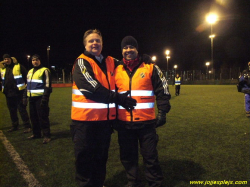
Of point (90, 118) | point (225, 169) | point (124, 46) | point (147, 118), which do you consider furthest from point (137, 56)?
point (225, 169)

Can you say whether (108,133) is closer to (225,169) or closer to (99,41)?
(99,41)

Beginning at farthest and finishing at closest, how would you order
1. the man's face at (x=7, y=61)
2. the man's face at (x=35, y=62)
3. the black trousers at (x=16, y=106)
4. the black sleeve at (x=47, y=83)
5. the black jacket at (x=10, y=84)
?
the black trousers at (x=16, y=106)
the black jacket at (x=10, y=84)
the man's face at (x=7, y=61)
the man's face at (x=35, y=62)
the black sleeve at (x=47, y=83)

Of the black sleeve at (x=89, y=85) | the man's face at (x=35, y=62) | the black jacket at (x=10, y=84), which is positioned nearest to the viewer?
the black sleeve at (x=89, y=85)

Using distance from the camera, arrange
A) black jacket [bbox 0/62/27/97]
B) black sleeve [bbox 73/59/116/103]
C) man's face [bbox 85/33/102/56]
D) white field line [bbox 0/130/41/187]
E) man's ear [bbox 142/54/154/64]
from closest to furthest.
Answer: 1. black sleeve [bbox 73/59/116/103]
2. man's face [bbox 85/33/102/56]
3. man's ear [bbox 142/54/154/64]
4. white field line [bbox 0/130/41/187]
5. black jacket [bbox 0/62/27/97]

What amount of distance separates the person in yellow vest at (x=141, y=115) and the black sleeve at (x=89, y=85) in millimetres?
453

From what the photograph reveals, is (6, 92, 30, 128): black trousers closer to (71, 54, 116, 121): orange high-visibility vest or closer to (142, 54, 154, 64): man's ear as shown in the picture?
(71, 54, 116, 121): orange high-visibility vest

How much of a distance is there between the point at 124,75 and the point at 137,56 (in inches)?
14.1

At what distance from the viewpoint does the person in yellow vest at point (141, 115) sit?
2.74 meters

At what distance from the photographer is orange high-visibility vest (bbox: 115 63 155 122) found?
2773 millimetres

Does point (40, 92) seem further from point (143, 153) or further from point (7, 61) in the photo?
point (143, 153)

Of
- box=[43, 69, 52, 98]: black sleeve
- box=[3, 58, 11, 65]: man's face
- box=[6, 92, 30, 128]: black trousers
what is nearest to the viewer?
box=[43, 69, 52, 98]: black sleeve

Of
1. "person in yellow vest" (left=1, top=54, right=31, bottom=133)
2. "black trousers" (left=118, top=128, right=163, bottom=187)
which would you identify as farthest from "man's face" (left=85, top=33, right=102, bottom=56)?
"person in yellow vest" (left=1, top=54, right=31, bottom=133)

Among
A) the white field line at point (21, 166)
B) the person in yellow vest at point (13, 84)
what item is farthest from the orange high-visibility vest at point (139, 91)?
→ the person in yellow vest at point (13, 84)

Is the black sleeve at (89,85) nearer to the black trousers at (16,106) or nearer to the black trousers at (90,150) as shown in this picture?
the black trousers at (90,150)
